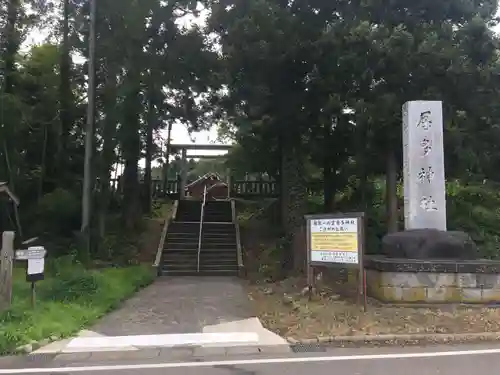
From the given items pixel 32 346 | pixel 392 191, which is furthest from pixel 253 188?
pixel 32 346

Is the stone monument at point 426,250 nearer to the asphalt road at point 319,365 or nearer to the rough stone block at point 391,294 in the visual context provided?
the rough stone block at point 391,294

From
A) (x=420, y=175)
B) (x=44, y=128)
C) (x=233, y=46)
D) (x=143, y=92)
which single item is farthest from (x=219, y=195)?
(x=420, y=175)

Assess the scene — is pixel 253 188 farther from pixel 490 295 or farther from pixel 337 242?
pixel 490 295

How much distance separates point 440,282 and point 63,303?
704cm

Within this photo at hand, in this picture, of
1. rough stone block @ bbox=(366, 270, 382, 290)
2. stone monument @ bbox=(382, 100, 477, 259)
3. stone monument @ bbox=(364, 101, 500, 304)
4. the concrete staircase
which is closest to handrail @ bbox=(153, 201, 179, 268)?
the concrete staircase

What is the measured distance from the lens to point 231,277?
15.8 metres

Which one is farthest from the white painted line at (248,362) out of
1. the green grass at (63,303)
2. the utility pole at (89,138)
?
the utility pole at (89,138)

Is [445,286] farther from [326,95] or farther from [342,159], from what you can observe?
[342,159]

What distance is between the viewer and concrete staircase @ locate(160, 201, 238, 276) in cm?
1656

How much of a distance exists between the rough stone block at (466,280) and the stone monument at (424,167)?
1.49m

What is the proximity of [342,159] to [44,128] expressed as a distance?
1131 cm

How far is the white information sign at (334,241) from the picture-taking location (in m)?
9.23

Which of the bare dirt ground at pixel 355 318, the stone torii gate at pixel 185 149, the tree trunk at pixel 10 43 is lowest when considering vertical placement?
the bare dirt ground at pixel 355 318

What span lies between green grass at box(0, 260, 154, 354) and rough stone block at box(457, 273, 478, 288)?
662cm
